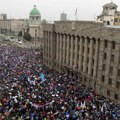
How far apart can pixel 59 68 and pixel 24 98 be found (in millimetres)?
29389

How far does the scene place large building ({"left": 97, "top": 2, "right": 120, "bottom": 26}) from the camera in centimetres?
7449

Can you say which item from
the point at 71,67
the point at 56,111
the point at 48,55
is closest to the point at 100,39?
the point at 71,67

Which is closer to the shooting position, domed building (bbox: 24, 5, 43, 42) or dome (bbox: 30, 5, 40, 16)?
domed building (bbox: 24, 5, 43, 42)

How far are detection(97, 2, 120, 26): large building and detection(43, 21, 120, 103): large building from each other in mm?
19359

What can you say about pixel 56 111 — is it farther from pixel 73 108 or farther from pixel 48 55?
pixel 48 55

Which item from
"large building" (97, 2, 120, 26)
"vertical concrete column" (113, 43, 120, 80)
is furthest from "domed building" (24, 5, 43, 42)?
"vertical concrete column" (113, 43, 120, 80)

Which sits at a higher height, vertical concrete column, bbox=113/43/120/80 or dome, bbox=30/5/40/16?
dome, bbox=30/5/40/16

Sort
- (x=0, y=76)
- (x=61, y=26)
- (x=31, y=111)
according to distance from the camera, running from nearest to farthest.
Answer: (x=31, y=111)
(x=0, y=76)
(x=61, y=26)

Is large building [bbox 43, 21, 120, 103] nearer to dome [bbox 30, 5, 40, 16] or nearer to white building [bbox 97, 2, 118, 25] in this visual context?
white building [bbox 97, 2, 118, 25]

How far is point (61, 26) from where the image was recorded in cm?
6222

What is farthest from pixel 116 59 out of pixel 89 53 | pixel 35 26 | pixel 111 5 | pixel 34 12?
pixel 34 12

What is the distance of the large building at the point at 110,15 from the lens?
74.5 m

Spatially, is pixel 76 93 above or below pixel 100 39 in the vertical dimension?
below

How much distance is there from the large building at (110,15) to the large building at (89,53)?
63.5 ft
